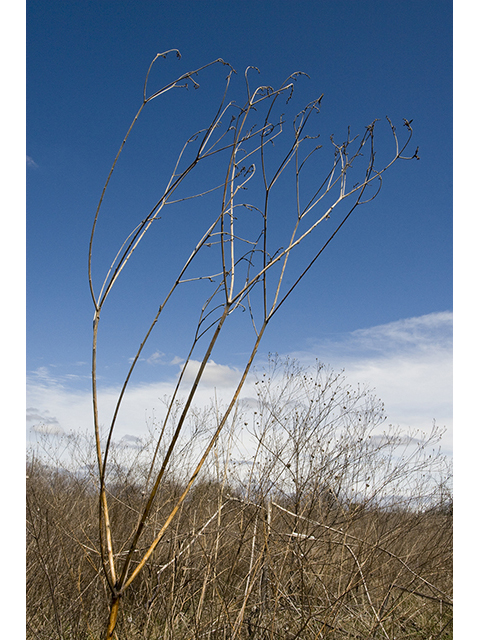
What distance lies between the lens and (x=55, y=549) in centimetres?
358

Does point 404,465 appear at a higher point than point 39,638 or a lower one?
higher

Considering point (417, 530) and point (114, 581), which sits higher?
point (114, 581)

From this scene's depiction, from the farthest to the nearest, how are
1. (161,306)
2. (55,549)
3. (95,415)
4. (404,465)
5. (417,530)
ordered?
(417,530) < (404,465) < (55,549) < (161,306) < (95,415)
